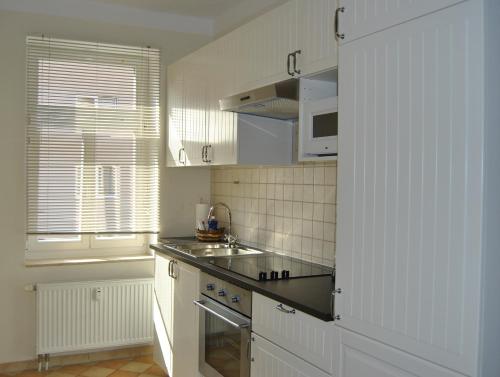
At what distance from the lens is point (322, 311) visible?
1887 millimetres

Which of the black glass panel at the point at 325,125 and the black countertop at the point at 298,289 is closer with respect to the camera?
the black countertop at the point at 298,289

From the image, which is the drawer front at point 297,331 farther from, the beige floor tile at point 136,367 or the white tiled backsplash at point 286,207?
the beige floor tile at point 136,367

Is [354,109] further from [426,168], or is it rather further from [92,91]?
[92,91]

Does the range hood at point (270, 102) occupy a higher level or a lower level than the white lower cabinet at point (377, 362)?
higher

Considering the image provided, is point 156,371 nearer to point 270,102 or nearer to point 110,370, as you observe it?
point 110,370

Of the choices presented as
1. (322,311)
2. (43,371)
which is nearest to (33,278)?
(43,371)

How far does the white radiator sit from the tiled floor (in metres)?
0.14

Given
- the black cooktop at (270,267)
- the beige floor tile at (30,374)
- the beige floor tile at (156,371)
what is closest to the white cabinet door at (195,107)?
the black cooktop at (270,267)

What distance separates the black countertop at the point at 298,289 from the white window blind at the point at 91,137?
1.33 m

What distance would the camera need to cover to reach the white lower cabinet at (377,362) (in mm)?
1476

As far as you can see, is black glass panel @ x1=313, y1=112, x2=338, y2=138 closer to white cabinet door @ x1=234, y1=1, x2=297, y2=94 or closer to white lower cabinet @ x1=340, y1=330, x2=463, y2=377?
white cabinet door @ x1=234, y1=1, x2=297, y2=94

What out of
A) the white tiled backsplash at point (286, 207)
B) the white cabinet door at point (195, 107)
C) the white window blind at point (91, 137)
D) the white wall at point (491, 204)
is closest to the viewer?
the white wall at point (491, 204)

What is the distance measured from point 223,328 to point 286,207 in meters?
0.87

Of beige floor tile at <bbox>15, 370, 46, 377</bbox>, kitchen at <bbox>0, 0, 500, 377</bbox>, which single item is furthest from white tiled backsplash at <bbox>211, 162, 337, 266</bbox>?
Result: beige floor tile at <bbox>15, 370, 46, 377</bbox>
